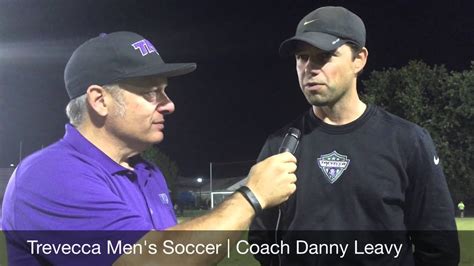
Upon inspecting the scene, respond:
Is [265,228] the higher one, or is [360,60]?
[360,60]

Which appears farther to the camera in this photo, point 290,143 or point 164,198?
point 164,198

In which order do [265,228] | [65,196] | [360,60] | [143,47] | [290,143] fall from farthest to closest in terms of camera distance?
1. [265,228]
2. [360,60]
3. [290,143]
4. [143,47]
5. [65,196]

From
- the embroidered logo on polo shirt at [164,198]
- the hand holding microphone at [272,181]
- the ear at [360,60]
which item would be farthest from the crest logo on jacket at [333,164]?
the hand holding microphone at [272,181]

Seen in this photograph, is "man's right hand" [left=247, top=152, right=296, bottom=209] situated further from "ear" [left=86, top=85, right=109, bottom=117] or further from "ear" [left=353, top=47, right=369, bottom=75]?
"ear" [left=353, top=47, right=369, bottom=75]

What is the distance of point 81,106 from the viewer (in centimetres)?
258

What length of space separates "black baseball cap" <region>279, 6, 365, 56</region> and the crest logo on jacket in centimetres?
61

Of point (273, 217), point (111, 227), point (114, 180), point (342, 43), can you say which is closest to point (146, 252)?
point (111, 227)

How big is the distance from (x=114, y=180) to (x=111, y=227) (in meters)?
0.34

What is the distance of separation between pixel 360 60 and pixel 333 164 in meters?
0.64

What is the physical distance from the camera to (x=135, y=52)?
2557 mm

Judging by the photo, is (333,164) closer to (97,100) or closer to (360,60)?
(360,60)

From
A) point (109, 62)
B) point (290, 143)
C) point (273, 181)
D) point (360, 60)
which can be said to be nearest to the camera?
point (273, 181)

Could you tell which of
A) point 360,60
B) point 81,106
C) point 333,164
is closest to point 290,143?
point 333,164

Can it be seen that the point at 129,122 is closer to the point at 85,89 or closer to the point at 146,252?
the point at 85,89
